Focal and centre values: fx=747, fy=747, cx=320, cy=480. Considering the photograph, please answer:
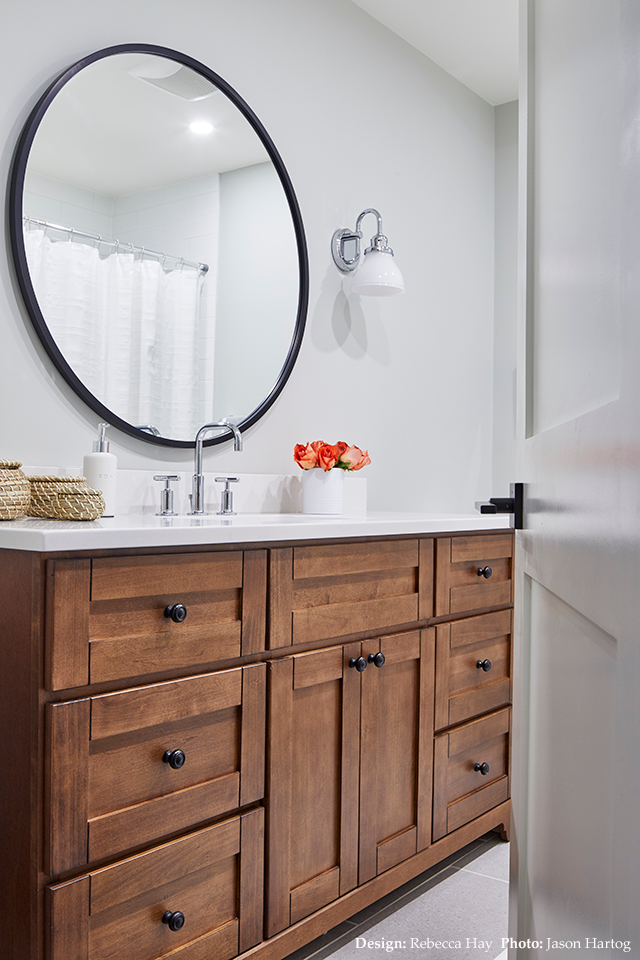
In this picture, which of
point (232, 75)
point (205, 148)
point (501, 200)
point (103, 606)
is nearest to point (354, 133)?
point (232, 75)

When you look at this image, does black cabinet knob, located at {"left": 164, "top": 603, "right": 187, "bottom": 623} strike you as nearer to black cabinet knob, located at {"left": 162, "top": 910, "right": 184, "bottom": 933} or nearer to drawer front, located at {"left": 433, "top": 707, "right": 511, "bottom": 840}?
black cabinet knob, located at {"left": 162, "top": 910, "right": 184, "bottom": 933}

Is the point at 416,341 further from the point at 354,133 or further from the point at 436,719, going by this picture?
the point at 436,719

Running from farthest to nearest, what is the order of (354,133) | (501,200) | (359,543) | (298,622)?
(501,200) → (354,133) → (359,543) → (298,622)

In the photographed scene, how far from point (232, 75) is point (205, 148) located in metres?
0.26

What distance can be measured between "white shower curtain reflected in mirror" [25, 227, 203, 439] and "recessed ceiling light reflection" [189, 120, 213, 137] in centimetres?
36

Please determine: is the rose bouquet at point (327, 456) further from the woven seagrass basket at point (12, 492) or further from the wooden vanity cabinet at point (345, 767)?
the woven seagrass basket at point (12, 492)

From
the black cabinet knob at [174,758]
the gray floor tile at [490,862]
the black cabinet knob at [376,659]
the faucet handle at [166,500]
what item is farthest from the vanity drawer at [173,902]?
the gray floor tile at [490,862]

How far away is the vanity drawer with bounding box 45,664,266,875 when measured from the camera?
1073 mm

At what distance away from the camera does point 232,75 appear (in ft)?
6.80

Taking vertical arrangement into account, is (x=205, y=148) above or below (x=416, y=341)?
above

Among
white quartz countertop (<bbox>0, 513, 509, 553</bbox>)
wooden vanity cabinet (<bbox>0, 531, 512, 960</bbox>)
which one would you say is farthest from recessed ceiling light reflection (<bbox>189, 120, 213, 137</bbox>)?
wooden vanity cabinet (<bbox>0, 531, 512, 960</bbox>)

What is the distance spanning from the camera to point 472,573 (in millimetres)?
1959

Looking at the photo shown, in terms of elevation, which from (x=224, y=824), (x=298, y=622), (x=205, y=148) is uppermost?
(x=205, y=148)

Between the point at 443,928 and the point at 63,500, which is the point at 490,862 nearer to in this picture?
the point at 443,928
